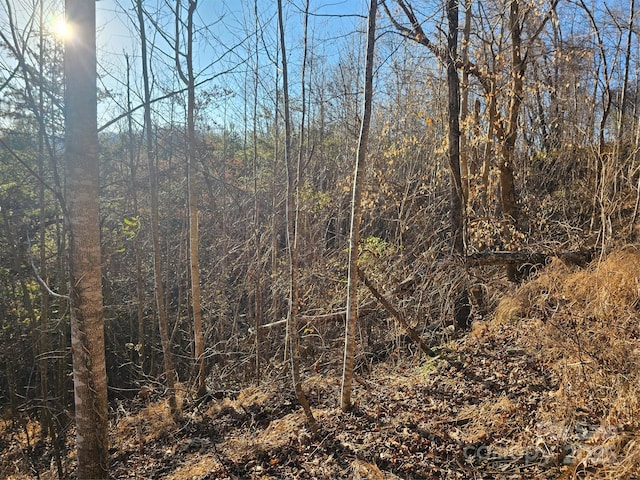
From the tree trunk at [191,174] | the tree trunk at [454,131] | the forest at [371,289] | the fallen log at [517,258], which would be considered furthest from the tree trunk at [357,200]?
the tree trunk at [191,174]

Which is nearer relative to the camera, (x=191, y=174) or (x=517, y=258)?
(x=517, y=258)

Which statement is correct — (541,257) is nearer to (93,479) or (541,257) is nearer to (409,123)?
(409,123)

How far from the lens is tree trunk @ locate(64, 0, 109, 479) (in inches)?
108

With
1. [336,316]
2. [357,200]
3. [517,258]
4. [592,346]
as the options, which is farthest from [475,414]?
[517,258]

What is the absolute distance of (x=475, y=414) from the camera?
11.9ft

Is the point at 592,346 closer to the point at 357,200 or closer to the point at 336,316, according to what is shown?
the point at 357,200

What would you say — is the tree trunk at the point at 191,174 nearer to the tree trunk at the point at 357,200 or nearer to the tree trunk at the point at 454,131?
the tree trunk at the point at 357,200

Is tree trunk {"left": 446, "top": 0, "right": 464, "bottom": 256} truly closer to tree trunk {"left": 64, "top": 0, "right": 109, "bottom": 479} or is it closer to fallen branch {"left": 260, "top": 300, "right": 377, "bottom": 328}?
fallen branch {"left": 260, "top": 300, "right": 377, "bottom": 328}

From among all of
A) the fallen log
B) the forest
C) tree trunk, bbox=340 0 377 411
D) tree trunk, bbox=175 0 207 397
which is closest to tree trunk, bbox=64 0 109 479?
the forest

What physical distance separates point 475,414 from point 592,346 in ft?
3.83

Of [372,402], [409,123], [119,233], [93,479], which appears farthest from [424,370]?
[119,233]

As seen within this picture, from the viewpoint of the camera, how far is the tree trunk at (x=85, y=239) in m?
2.74

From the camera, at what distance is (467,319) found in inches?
A: 231

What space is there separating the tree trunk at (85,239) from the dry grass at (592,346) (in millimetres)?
3185
